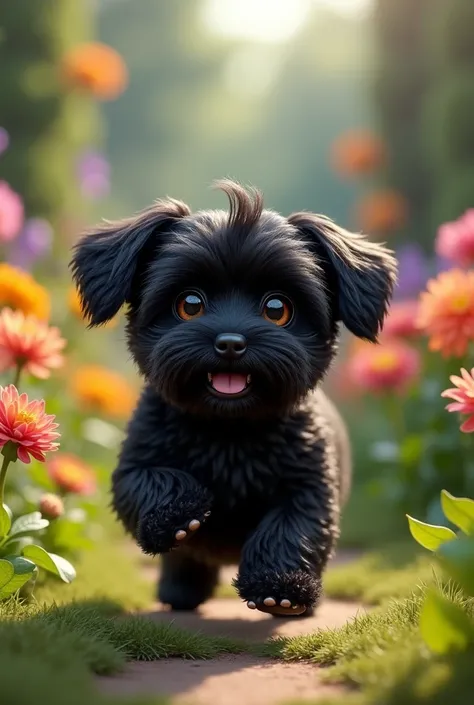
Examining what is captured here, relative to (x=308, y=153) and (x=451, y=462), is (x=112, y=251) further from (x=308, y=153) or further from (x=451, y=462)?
(x=308, y=153)

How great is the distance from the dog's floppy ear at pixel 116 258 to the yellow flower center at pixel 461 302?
1378mm

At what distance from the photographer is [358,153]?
1003 cm

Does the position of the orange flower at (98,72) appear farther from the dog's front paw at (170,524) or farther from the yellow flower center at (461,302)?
the dog's front paw at (170,524)

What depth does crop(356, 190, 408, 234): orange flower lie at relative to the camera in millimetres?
9617

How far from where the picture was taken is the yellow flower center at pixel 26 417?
10.3 ft

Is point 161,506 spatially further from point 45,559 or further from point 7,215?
point 7,215

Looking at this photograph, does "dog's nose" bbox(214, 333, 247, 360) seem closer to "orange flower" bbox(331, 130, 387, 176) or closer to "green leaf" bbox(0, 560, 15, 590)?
"green leaf" bbox(0, 560, 15, 590)

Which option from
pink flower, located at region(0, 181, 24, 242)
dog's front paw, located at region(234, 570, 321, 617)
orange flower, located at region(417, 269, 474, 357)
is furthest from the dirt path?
pink flower, located at region(0, 181, 24, 242)

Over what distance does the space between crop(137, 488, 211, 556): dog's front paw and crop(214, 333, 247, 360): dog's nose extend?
0.55 meters

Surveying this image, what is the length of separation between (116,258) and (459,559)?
1695mm

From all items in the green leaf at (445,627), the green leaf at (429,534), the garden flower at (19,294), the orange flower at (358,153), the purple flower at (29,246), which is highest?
the orange flower at (358,153)

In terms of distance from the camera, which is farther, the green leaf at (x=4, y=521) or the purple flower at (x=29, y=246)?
the purple flower at (x=29, y=246)

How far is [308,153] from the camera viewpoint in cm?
2483

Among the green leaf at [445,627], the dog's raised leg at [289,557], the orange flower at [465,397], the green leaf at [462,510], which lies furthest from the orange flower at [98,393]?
the green leaf at [445,627]
